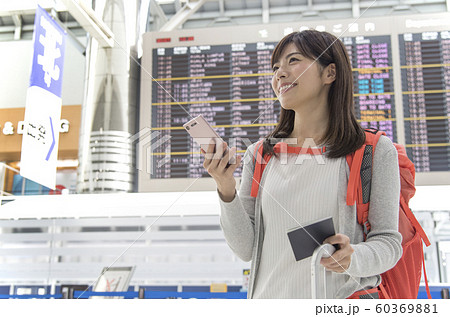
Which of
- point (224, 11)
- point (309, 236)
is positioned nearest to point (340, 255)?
point (309, 236)

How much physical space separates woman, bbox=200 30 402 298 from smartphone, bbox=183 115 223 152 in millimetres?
13

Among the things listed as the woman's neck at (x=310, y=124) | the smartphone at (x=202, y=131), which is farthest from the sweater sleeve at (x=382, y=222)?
the smartphone at (x=202, y=131)

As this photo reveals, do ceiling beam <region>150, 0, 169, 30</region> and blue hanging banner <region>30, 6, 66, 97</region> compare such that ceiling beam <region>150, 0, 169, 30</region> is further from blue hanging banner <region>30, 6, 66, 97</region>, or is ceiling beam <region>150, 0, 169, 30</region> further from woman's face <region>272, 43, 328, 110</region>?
woman's face <region>272, 43, 328, 110</region>

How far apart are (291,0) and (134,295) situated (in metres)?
1.62

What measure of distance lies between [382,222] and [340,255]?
10 cm

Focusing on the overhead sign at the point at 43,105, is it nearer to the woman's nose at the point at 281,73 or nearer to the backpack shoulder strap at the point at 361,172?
the woman's nose at the point at 281,73

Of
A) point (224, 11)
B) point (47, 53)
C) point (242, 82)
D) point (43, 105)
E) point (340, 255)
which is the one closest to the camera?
point (340, 255)

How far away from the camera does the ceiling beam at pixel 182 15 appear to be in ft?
7.53

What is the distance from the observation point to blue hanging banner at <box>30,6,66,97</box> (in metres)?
2.34

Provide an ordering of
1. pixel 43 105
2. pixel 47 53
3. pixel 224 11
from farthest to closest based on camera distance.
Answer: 1. pixel 224 11
2. pixel 47 53
3. pixel 43 105

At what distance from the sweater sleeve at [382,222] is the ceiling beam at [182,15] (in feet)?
5.79

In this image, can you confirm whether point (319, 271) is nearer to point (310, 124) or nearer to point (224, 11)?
point (310, 124)

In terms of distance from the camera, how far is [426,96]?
2.65 meters

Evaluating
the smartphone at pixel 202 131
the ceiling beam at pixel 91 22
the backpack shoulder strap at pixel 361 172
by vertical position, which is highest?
the ceiling beam at pixel 91 22
